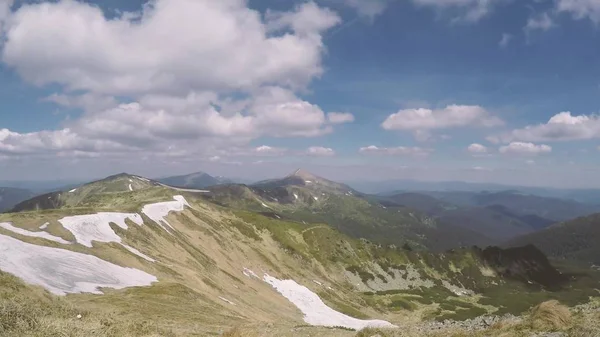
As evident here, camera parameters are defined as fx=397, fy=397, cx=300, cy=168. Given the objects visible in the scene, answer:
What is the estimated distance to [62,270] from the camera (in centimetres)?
4809

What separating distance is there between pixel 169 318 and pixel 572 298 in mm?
221084

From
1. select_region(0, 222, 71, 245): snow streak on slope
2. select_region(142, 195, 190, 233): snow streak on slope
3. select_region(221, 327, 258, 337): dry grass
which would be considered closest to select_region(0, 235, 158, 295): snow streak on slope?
select_region(0, 222, 71, 245): snow streak on slope

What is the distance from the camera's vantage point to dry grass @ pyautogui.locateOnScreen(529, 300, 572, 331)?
17.9 meters

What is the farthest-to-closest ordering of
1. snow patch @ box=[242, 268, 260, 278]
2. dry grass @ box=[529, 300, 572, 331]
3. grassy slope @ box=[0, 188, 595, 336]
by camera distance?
snow patch @ box=[242, 268, 260, 278] → grassy slope @ box=[0, 188, 595, 336] → dry grass @ box=[529, 300, 572, 331]

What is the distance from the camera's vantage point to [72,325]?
16.3 metres

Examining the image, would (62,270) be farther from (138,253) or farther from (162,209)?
(162,209)

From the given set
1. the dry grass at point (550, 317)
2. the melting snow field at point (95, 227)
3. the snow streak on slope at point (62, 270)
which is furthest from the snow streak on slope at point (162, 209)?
the dry grass at point (550, 317)

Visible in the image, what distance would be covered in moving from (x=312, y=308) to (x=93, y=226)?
54.7m

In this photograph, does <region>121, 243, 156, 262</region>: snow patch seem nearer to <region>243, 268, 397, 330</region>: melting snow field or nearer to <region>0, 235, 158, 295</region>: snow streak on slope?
<region>0, 235, 158, 295</region>: snow streak on slope

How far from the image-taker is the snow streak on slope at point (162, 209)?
118 m

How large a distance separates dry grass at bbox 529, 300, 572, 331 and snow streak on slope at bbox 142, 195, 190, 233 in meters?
106

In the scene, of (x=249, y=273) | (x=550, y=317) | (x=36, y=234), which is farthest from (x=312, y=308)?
(x=550, y=317)

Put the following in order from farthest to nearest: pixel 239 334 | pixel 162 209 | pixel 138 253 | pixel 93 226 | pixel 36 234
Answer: pixel 162 209 < pixel 93 226 < pixel 138 253 < pixel 36 234 < pixel 239 334

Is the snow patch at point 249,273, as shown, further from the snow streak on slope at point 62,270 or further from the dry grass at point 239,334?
the dry grass at point 239,334
